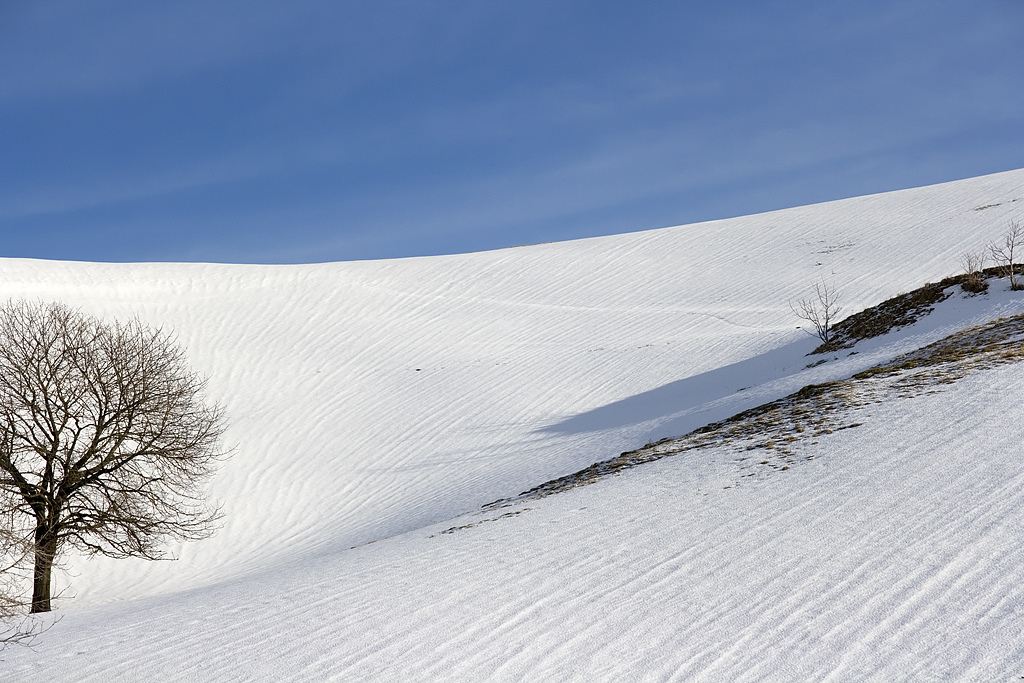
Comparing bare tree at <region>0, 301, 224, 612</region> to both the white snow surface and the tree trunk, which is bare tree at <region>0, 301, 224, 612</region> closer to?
the tree trunk

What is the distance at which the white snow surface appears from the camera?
452 centimetres

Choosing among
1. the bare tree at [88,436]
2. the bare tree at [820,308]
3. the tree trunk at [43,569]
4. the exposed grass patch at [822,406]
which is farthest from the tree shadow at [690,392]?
the tree trunk at [43,569]

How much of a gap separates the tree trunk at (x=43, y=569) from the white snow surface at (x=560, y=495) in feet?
2.20

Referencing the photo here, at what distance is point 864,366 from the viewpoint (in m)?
11.9

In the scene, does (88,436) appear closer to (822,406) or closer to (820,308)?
(822,406)

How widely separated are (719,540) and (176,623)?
454cm

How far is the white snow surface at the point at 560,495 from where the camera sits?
4.52 m

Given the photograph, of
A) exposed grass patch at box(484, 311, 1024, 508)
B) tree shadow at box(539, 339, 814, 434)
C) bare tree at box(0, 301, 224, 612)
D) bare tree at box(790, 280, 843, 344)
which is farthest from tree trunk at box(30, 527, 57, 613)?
bare tree at box(790, 280, 843, 344)

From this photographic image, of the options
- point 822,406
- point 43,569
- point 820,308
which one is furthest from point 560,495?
point 820,308

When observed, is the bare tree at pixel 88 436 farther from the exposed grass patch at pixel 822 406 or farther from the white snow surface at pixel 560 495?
the exposed grass patch at pixel 822 406

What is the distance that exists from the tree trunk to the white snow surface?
67cm

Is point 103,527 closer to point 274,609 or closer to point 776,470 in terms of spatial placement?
point 274,609

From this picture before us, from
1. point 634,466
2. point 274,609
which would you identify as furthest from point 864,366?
point 274,609

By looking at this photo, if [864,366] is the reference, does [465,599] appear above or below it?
below
